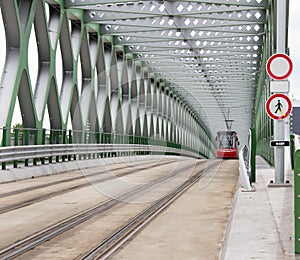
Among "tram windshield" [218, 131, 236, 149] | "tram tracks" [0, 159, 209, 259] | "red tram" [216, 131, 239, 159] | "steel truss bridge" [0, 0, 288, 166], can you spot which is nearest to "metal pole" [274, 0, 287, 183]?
"tram tracks" [0, 159, 209, 259]

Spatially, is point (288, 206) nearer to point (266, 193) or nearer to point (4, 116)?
point (266, 193)

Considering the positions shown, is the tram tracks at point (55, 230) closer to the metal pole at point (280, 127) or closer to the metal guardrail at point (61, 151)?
the metal pole at point (280, 127)

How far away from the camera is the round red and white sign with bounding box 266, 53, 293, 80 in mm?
11172

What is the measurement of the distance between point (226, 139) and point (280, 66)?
42.1m

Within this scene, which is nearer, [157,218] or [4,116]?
[157,218]

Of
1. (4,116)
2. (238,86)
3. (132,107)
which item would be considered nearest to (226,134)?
(238,86)

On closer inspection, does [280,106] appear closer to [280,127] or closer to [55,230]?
[280,127]

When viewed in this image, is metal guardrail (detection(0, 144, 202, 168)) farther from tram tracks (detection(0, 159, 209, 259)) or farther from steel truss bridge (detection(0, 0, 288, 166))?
tram tracks (detection(0, 159, 209, 259))

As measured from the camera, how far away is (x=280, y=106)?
1132 centimetres

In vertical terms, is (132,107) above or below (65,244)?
above

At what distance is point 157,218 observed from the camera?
9.05 m

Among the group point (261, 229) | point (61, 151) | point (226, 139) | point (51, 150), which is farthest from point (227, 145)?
point (261, 229)

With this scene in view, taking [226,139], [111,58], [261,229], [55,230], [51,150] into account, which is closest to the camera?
[261,229]

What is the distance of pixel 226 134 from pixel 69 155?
1315 inches
